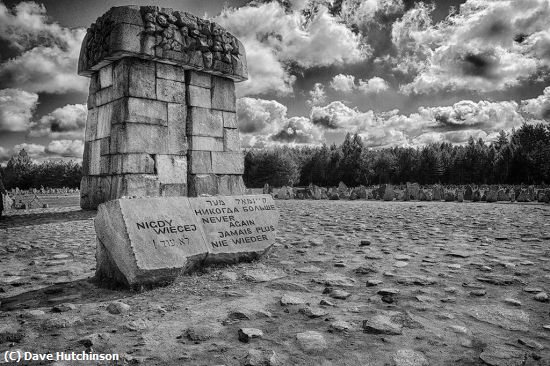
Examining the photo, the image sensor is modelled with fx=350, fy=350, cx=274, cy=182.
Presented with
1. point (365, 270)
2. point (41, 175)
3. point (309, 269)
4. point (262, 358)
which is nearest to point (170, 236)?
point (309, 269)

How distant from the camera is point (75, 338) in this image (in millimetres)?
2182

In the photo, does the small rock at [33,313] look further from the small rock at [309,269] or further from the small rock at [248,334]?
the small rock at [309,269]

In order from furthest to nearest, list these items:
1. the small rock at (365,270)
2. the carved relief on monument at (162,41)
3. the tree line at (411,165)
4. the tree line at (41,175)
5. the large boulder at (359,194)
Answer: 1. the tree line at (41,175)
2. the tree line at (411,165)
3. the large boulder at (359,194)
4. the carved relief on monument at (162,41)
5. the small rock at (365,270)

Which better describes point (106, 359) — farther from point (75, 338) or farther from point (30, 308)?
point (30, 308)

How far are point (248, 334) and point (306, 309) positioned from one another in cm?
61

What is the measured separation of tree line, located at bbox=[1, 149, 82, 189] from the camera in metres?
77.1

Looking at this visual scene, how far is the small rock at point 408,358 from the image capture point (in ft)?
6.24

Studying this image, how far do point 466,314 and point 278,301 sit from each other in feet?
4.64

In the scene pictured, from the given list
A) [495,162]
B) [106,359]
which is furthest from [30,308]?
[495,162]

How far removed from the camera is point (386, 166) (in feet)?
227

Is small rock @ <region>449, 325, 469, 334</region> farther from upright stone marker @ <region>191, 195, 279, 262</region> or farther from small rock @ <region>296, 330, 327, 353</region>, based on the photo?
upright stone marker @ <region>191, 195, 279, 262</region>

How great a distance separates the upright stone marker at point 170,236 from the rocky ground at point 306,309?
0.16 m

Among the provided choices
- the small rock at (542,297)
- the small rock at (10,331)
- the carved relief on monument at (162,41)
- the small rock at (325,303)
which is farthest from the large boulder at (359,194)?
the small rock at (10,331)

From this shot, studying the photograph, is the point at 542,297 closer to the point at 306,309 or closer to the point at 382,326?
the point at 382,326
